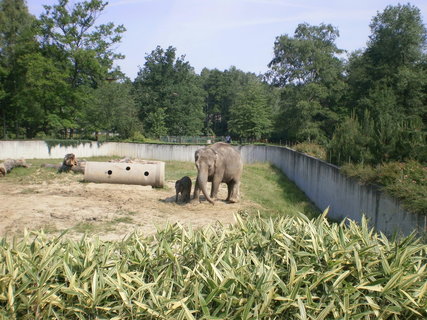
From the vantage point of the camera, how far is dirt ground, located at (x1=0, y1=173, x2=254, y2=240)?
8.98 m

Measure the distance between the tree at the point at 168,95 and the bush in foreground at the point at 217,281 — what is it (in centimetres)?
4775

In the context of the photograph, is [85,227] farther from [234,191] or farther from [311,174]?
[311,174]

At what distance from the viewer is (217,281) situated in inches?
121

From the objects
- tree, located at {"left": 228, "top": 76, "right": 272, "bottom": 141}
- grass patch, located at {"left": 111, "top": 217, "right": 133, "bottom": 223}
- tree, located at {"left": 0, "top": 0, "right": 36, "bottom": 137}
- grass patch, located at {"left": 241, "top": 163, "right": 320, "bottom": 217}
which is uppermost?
tree, located at {"left": 0, "top": 0, "right": 36, "bottom": 137}

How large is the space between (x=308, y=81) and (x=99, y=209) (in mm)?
39337

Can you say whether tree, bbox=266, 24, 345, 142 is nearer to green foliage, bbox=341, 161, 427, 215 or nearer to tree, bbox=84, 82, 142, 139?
tree, bbox=84, 82, 142, 139

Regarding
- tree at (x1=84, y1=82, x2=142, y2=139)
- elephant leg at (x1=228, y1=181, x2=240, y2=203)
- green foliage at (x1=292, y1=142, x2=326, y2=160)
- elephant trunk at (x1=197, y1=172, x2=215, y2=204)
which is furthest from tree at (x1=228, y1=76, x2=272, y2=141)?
elephant trunk at (x1=197, y1=172, x2=215, y2=204)

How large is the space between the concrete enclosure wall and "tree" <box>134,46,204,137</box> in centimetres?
2080

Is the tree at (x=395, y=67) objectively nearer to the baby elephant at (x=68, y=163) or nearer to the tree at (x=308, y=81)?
the tree at (x=308, y=81)

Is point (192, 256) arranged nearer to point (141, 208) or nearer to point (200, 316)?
point (200, 316)

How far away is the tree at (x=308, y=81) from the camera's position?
4175 centimetres

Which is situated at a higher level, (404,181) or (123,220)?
(404,181)

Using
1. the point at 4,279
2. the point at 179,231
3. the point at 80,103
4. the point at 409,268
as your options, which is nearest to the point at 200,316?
the point at 179,231

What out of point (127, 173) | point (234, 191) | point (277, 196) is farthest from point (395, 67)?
point (127, 173)
